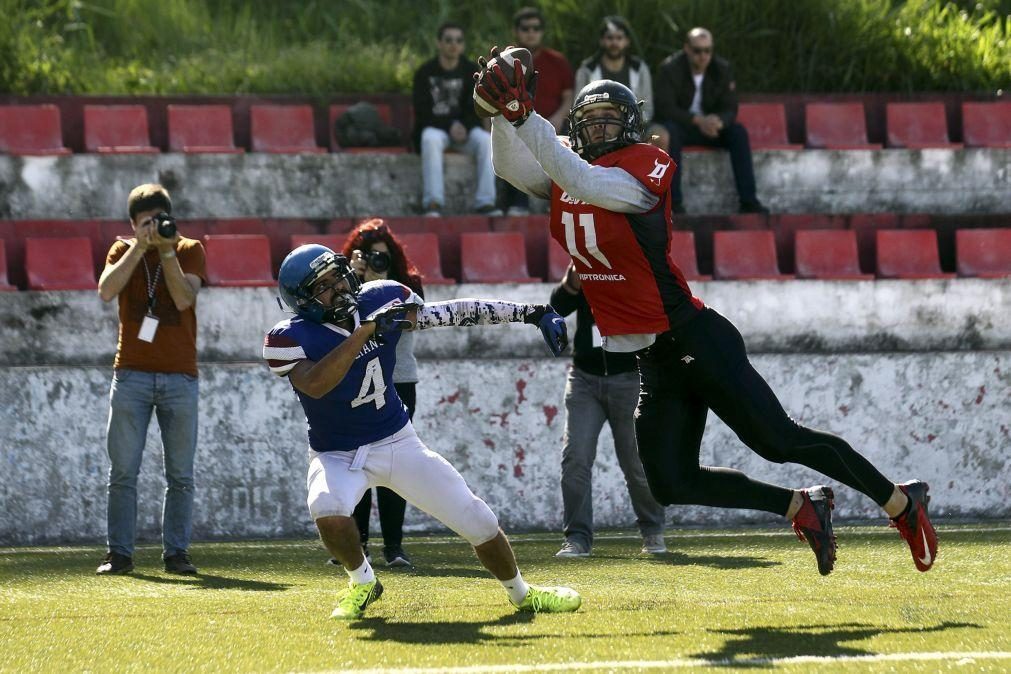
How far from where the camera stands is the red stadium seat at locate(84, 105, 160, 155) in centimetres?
1186

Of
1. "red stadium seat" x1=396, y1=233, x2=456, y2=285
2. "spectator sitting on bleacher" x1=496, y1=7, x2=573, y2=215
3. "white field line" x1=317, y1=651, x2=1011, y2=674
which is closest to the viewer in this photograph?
"white field line" x1=317, y1=651, x2=1011, y2=674

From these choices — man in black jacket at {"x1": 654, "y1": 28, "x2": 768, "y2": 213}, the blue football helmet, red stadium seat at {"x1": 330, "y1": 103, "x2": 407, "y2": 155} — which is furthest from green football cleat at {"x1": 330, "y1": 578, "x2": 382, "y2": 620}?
red stadium seat at {"x1": 330, "y1": 103, "x2": 407, "y2": 155}

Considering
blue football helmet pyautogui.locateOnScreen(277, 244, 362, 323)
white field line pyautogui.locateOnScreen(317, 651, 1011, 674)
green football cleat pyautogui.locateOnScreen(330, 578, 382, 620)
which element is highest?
blue football helmet pyautogui.locateOnScreen(277, 244, 362, 323)

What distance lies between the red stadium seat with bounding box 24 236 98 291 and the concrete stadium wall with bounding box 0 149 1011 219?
1387 millimetres

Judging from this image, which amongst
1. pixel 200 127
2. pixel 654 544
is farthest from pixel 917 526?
pixel 200 127

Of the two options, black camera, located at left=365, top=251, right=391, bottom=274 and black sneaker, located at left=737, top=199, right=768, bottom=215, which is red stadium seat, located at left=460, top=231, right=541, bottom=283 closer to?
black sneaker, located at left=737, top=199, right=768, bottom=215

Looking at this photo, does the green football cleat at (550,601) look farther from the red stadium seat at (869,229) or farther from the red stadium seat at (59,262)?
the red stadium seat at (869,229)

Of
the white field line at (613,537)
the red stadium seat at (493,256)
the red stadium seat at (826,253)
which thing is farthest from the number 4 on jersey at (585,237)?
the red stadium seat at (826,253)

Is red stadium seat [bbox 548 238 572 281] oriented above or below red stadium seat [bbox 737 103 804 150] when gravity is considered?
below

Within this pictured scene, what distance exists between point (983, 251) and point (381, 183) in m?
4.47

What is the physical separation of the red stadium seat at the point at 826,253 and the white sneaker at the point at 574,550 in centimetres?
326

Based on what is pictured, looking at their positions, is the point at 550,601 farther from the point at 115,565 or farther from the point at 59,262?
the point at 59,262

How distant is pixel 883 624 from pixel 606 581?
179cm

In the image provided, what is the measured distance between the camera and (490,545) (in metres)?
5.66
